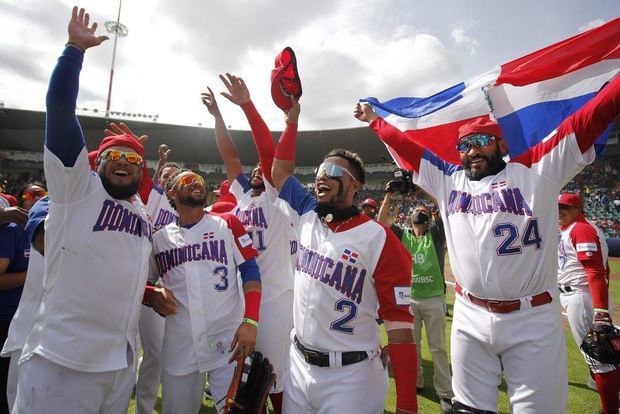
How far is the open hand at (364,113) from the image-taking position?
3618mm

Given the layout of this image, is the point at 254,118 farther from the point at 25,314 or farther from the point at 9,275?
the point at 9,275

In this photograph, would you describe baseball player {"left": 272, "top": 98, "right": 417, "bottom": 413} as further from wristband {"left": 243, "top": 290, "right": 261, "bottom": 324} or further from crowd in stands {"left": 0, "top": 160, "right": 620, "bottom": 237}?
crowd in stands {"left": 0, "top": 160, "right": 620, "bottom": 237}

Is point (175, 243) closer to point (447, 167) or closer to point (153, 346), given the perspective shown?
point (153, 346)

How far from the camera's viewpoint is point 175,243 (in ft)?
9.31

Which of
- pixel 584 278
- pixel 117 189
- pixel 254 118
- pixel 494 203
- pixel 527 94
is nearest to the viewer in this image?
pixel 117 189

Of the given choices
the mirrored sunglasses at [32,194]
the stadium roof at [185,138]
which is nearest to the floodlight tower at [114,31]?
the stadium roof at [185,138]

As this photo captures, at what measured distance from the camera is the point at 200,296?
2730mm

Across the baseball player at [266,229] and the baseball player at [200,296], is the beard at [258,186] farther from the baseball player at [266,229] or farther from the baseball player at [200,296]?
the baseball player at [200,296]

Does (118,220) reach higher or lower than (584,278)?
higher

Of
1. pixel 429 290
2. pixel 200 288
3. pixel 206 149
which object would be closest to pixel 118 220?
pixel 200 288

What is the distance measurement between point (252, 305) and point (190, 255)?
0.63 meters

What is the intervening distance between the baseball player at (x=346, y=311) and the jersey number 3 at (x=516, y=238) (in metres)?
0.80

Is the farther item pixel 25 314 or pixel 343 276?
pixel 25 314

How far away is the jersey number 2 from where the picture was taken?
2.15 m
